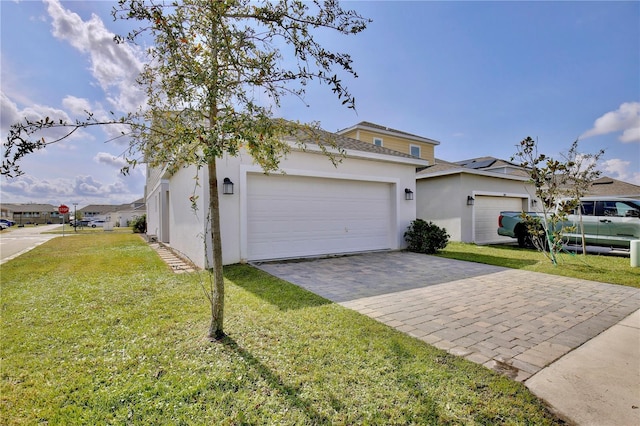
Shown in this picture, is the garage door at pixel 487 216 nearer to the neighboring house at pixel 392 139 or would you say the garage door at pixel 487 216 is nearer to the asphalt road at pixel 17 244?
the neighboring house at pixel 392 139

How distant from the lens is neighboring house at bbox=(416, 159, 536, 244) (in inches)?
498

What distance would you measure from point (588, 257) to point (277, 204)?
31.6 feet

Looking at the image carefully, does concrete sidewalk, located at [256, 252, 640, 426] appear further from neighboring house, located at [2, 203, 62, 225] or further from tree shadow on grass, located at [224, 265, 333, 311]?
neighboring house, located at [2, 203, 62, 225]

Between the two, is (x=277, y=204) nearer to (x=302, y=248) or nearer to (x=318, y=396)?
(x=302, y=248)

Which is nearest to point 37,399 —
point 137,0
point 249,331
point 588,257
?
point 249,331

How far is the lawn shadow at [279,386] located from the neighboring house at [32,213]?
269 ft

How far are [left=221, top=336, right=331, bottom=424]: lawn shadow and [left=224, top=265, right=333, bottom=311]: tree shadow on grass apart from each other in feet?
4.19

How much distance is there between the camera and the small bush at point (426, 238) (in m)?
9.69

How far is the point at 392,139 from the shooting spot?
19766mm

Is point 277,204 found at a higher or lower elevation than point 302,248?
higher

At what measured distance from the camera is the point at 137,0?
8.34 feet

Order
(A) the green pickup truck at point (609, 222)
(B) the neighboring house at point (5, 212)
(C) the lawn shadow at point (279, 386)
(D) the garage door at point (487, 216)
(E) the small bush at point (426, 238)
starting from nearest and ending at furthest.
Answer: (C) the lawn shadow at point (279, 386), (A) the green pickup truck at point (609, 222), (E) the small bush at point (426, 238), (D) the garage door at point (487, 216), (B) the neighboring house at point (5, 212)

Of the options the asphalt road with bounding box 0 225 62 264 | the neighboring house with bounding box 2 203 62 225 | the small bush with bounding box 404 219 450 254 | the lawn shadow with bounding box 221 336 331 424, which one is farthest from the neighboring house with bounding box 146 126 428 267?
the neighboring house with bounding box 2 203 62 225

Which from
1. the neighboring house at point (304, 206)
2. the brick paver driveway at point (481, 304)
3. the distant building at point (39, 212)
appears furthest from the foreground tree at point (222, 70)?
the distant building at point (39, 212)
